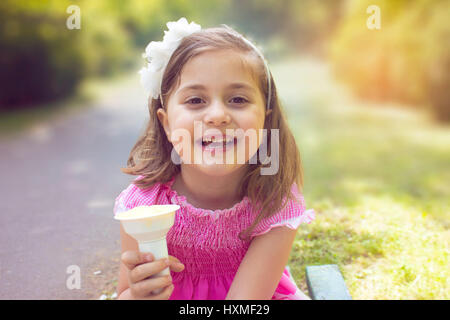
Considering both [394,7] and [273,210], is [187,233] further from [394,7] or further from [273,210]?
[394,7]

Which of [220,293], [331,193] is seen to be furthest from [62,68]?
[220,293]

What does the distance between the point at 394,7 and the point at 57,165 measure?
4108mm

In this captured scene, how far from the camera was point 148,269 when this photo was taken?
0.90 metres

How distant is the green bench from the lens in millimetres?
1287

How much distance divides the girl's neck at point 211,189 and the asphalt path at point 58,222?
1.00ft

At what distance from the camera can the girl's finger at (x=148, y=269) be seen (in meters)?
0.90

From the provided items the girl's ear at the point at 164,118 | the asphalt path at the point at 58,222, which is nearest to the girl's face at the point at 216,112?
the girl's ear at the point at 164,118

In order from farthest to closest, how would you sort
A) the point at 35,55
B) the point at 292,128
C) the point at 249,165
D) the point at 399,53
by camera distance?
1. the point at 399,53
2. the point at 35,55
3. the point at 292,128
4. the point at 249,165

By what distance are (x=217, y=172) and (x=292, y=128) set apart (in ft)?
2.54
